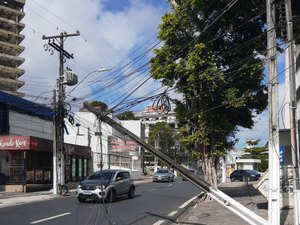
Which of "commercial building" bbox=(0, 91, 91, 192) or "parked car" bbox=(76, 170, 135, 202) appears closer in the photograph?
"parked car" bbox=(76, 170, 135, 202)

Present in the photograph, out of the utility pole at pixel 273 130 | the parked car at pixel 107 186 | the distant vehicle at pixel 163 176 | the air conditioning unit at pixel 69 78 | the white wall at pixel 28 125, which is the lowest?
the distant vehicle at pixel 163 176

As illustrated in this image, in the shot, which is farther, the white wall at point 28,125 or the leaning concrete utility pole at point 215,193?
the white wall at point 28,125

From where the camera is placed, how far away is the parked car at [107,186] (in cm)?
2312

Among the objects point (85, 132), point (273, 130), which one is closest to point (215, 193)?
point (273, 130)

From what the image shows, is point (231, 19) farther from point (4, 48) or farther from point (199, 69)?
point (4, 48)

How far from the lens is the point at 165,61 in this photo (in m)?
20.8

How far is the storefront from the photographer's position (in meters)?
34.3

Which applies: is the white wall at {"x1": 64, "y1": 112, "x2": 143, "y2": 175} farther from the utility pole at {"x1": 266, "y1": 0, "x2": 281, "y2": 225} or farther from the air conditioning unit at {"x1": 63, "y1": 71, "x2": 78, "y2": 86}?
the utility pole at {"x1": 266, "y1": 0, "x2": 281, "y2": 225}

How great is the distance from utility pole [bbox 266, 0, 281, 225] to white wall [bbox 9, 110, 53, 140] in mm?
32072

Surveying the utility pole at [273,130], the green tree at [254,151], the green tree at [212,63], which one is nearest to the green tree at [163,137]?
the green tree at [254,151]

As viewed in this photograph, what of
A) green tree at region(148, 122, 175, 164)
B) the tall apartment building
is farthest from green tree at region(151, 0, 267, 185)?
the tall apartment building

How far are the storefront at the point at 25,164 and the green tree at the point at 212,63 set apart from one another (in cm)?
1547

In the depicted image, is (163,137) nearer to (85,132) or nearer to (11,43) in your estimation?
(85,132)

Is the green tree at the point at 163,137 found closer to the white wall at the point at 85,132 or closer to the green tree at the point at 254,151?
the green tree at the point at 254,151
